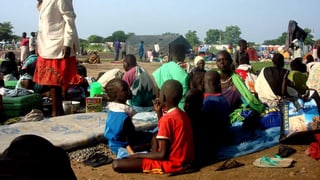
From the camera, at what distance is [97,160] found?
5066 millimetres

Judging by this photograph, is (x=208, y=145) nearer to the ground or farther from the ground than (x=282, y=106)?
nearer to the ground

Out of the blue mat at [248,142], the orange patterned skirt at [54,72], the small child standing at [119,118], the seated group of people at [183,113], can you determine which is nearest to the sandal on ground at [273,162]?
the blue mat at [248,142]

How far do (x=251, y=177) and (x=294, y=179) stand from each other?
0.40 m

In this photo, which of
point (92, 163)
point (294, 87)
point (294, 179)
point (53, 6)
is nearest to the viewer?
point (294, 179)

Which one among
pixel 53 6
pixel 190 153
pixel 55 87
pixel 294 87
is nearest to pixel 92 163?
pixel 190 153

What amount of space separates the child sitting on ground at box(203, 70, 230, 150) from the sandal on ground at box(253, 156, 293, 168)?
1.86ft

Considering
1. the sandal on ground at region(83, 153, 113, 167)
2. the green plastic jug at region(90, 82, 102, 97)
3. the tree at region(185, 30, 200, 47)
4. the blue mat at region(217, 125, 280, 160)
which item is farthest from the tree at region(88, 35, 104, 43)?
the sandal on ground at region(83, 153, 113, 167)

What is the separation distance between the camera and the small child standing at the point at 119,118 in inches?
198

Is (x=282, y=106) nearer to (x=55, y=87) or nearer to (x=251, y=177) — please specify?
(x=251, y=177)

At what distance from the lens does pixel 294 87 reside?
→ 707cm

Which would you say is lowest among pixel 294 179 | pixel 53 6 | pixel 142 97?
pixel 294 179

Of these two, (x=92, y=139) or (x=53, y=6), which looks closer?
(x=92, y=139)

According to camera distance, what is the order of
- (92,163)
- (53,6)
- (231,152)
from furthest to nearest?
(53,6)
(231,152)
(92,163)

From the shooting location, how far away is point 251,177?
4.57 m
